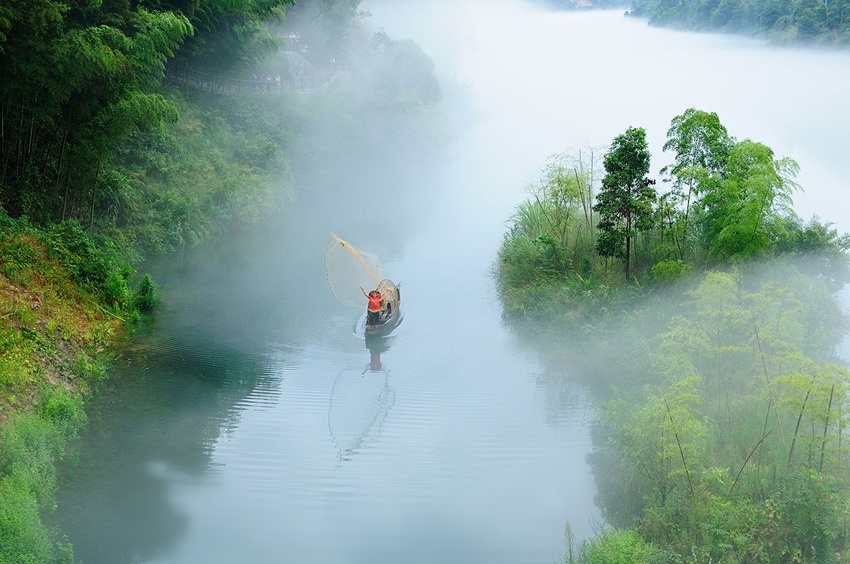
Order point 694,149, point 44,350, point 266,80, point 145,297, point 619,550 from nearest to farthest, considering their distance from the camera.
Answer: point 619,550 < point 44,350 < point 145,297 < point 694,149 < point 266,80

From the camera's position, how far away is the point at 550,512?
13117 millimetres

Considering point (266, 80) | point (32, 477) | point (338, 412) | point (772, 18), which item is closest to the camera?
point (32, 477)

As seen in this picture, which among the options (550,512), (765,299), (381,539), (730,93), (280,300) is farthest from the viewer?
(730,93)

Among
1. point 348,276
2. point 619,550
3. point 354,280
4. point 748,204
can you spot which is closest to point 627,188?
point 748,204

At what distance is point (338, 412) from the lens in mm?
16609

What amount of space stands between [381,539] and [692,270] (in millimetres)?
10346

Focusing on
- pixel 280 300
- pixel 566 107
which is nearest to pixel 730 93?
pixel 566 107

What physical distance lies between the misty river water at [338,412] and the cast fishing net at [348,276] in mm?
490

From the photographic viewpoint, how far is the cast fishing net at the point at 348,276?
22109 millimetres

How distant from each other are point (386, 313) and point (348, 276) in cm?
223

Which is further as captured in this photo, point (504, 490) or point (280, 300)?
point (280, 300)

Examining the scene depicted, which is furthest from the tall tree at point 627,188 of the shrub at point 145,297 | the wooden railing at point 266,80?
the wooden railing at point 266,80

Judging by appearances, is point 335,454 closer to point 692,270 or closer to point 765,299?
point 765,299

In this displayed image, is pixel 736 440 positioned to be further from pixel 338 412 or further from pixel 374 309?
pixel 374 309
